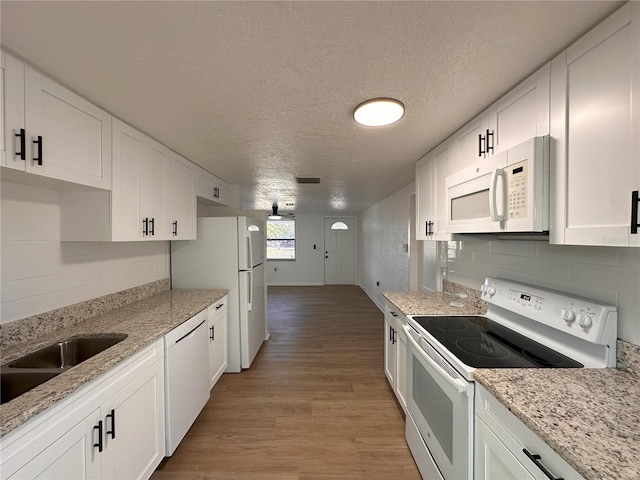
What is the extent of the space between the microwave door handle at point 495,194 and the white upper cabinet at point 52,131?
6.98 ft

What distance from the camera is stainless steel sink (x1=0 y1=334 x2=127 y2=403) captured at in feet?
4.00

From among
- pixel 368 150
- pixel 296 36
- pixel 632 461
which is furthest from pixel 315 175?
pixel 632 461

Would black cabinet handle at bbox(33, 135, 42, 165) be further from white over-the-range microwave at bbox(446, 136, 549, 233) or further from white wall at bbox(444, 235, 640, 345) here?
white wall at bbox(444, 235, 640, 345)

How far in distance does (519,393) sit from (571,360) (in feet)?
1.65

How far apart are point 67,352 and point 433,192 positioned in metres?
2.79

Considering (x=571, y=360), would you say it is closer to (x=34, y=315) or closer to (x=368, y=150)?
(x=368, y=150)

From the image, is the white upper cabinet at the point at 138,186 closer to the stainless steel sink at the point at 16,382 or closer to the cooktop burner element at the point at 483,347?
the stainless steel sink at the point at 16,382

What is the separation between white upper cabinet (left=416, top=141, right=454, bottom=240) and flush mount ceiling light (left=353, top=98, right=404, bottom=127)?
25.9 inches

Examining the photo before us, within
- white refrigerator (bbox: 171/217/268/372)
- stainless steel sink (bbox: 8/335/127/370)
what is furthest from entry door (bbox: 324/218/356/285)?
stainless steel sink (bbox: 8/335/127/370)

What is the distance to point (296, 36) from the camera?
1.01 metres

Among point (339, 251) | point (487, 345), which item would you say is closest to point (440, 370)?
point (487, 345)

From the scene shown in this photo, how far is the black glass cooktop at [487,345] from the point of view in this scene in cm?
121

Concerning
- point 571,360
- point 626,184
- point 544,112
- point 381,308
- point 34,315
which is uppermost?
point 544,112

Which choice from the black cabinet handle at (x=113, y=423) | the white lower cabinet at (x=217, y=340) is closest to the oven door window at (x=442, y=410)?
Answer: the black cabinet handle at (x=113, y=423)
